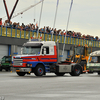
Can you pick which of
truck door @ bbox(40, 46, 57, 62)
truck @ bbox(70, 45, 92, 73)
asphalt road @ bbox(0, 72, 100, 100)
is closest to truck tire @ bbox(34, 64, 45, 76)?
truck door @ bbox(40, 46, 57, 62)

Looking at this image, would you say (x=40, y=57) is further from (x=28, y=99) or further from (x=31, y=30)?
(x=31, y=30)

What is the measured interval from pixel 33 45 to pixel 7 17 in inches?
898

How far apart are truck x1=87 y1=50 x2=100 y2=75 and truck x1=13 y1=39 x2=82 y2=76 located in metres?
2.44

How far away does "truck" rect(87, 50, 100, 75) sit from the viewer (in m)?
31.8

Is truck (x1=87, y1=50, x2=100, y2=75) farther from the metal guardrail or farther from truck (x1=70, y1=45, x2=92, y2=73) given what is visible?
the metal guardrail

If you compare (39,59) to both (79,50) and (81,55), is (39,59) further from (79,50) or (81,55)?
(79,50)

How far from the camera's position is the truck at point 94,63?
31.8 metres

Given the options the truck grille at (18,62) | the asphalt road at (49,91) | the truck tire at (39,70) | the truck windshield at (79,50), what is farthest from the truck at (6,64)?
the asphalt road at (49,91)

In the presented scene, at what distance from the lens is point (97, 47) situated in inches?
2776

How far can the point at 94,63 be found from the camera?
3189 centimetres

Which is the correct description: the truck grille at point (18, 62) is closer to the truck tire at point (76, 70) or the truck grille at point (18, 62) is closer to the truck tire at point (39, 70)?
the truck tire at point (39, 70)

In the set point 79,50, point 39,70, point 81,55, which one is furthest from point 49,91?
point 79,50

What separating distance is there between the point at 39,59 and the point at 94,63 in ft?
18.2

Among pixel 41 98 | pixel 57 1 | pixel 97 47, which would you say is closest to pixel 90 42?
pixel 97 47
